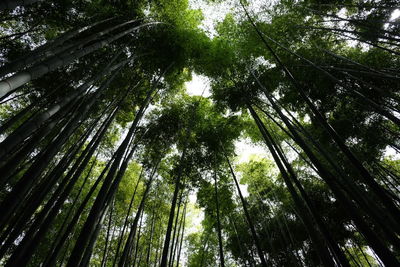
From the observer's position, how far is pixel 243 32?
5.93m

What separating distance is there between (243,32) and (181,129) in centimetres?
350

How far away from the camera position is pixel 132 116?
6914 millimetres

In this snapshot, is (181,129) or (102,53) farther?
(181,129)

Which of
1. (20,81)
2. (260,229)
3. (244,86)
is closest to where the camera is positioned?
(20,81)

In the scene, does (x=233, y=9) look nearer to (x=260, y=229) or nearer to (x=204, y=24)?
(x=204, y=24)

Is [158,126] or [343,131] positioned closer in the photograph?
[343,131]

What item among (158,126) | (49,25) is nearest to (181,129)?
(158,126)

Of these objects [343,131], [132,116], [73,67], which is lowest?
[343,131]

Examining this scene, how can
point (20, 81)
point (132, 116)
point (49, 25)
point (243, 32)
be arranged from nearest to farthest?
point (20, 81), point (49, 25), point (243, 32), point (132, 116)

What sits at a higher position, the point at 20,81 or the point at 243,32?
the point at 243,32

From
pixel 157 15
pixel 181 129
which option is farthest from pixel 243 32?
pixel 181 129

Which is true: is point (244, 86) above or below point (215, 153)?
above

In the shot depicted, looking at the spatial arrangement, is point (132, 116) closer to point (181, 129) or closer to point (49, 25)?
point (181, 129)

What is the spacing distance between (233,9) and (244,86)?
220 centimetres
